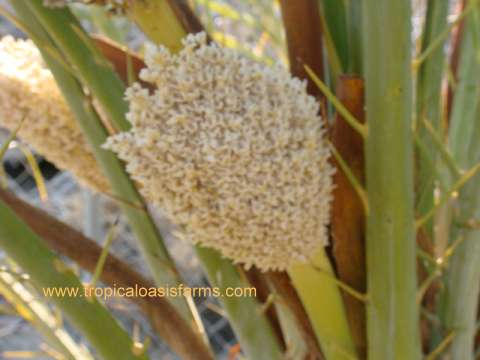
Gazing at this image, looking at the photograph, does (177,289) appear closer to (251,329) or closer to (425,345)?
(251,329)

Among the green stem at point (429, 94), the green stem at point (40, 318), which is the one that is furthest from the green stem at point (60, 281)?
the green stem at point (429, 94)

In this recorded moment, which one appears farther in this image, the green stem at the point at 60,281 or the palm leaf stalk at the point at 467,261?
the palm leaf stalk at the point at 467,261

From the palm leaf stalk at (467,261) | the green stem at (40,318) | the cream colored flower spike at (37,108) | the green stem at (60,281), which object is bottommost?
the palm leaf stalk at (467,261)

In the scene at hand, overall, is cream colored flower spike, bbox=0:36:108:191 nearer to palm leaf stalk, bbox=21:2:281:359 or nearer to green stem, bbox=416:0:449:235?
palm leaf stalk, bbox=21:2:281:359

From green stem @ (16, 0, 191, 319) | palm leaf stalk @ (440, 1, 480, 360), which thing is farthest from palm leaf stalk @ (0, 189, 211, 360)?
palm leaf stalk @ (440, 1, 480, 360)

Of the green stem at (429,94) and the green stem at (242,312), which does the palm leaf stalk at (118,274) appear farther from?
the green stem at (429,94)
